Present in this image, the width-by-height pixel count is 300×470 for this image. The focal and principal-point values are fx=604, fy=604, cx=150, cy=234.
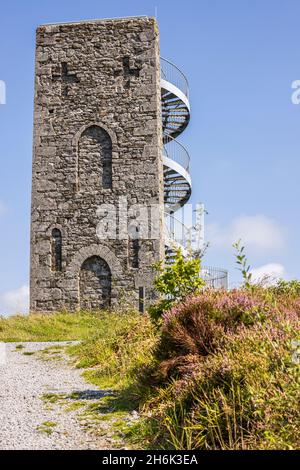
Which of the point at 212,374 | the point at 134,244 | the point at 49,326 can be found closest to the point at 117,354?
the point at 212,374

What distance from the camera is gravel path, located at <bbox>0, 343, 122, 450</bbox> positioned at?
19.1 ft

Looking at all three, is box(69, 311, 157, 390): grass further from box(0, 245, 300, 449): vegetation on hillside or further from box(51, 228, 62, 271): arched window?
box(51, 228, 62, 271): arched window

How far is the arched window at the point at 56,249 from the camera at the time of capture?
20.0m

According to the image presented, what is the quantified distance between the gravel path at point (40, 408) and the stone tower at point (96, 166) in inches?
297

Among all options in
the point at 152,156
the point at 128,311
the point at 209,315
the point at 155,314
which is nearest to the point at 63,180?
the point at 152,156

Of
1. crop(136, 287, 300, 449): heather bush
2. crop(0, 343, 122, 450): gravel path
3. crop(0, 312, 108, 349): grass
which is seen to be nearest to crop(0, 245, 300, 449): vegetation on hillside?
crop(136, 287, 300, 449): heather bush

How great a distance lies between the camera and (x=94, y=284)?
64.4ft

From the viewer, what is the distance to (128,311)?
17141 millimetres

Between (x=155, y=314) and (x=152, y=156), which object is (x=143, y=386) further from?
(x=152, y=156)

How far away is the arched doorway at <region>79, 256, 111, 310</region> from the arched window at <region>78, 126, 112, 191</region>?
98.8 inches

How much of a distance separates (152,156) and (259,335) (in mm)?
14311

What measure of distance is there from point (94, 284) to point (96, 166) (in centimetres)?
392

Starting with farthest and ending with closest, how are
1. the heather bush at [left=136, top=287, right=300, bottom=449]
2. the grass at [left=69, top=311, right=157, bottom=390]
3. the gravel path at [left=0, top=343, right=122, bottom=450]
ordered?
1. the grass at [left=69, top=311, right=157, bottom=390]
2. the gravel path at [left=0, top=343, right=122, bottom=450]
3. the heather bush at [left=136, top=287, right=300, bottom=449]

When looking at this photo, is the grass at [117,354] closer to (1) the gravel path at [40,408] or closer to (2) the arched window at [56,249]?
(1) the gravel path at [40,408]
